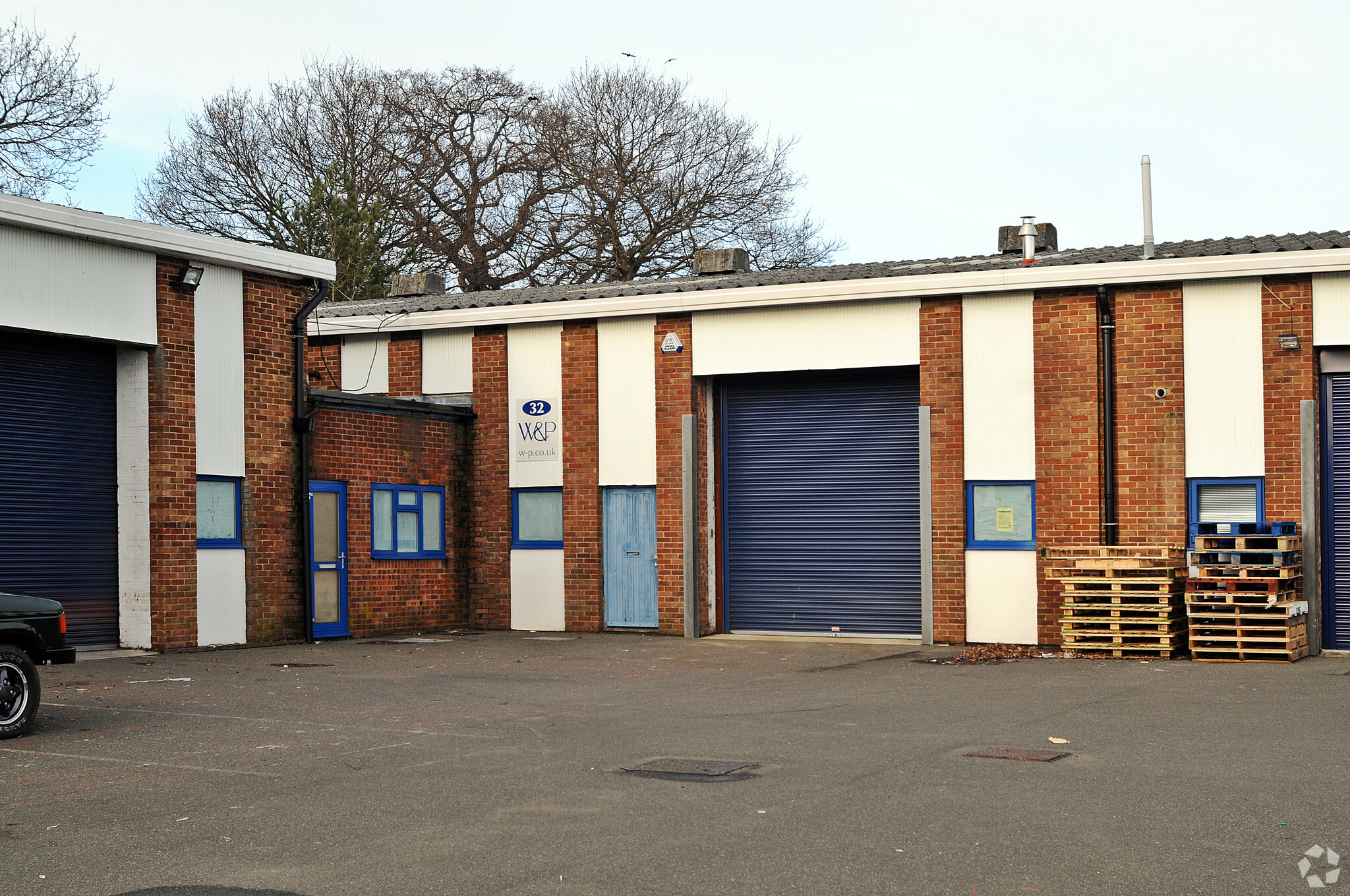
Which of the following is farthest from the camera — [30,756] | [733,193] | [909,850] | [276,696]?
[733,193]

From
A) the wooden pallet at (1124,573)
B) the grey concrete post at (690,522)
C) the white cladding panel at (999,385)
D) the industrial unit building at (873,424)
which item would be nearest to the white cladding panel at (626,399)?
the industrial unit building at (873,424)

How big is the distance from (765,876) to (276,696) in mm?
8083

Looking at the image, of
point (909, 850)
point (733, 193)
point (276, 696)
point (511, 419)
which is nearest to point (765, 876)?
point (909, 850)

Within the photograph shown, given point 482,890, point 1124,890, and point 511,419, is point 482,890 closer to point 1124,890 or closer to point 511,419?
point 1124,890

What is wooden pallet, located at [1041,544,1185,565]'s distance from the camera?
17.2 meters

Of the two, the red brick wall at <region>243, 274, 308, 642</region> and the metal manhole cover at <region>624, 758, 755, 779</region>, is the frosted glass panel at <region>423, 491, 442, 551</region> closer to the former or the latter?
the red brick wall at <region>243, 274, 308, 642</region>

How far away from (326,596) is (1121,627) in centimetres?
1090

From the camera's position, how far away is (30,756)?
968 cm

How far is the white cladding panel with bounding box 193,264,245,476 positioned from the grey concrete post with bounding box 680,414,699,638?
6337 mm

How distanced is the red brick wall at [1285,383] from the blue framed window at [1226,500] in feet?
0.55

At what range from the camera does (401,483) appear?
21469 millimetres

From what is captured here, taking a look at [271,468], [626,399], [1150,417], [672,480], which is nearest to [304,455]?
[271,468]

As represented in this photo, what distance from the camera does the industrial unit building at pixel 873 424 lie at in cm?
1789

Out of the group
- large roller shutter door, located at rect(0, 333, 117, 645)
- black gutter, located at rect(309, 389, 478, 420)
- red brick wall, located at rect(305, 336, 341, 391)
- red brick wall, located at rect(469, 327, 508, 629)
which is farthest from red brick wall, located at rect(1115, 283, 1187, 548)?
large roller shutter door, located at rect(0, 333, 117, 645)
